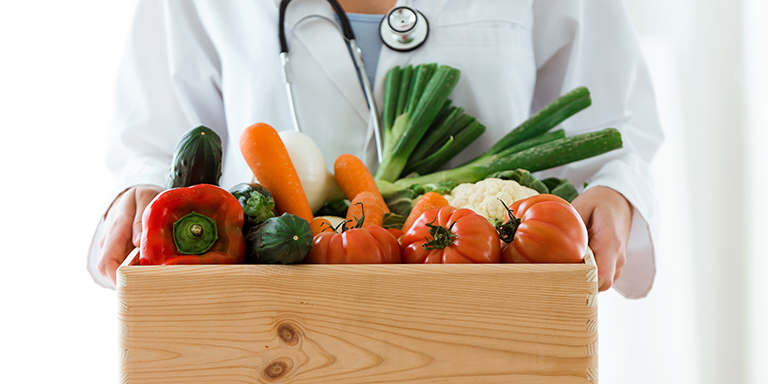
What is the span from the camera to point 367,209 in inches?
25.9

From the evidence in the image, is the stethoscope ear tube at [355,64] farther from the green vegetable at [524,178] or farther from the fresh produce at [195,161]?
the fresh produce at [195,161]

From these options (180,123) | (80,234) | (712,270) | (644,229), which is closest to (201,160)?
(180,123)

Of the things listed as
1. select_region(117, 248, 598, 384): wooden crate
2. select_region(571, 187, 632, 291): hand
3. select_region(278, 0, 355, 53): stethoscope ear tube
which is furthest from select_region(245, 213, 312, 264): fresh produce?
select_region(278, 0, 355, 53): stethoscope ear tube

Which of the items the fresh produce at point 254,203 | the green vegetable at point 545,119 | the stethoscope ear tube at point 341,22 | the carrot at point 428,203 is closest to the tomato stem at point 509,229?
the carrot at point 428,203

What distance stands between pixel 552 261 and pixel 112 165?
786 millimetres

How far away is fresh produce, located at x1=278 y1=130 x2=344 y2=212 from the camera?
0.72 meters

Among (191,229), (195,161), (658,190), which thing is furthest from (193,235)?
(658,190)

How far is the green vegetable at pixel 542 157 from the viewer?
766 mm

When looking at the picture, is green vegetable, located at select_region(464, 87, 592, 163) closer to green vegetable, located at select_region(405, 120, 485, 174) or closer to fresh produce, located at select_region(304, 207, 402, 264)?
green vegetable, located at select_region(405, 120, 485, 174)

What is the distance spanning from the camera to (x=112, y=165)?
0.93 m

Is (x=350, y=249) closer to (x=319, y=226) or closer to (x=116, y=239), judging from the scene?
(x=319, y=226)

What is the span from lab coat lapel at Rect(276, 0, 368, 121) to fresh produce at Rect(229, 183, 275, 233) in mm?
390

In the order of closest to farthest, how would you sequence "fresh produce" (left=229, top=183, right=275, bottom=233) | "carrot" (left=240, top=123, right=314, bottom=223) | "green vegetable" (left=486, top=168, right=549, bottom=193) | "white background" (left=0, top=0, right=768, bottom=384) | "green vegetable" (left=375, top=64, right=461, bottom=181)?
"fresh produce" (left=229, top=183, right=275, bottom=233), "carrot" (left=240, top=123, right=314, bottom=223), "green vegetable" (left=486, top=168, right=549, bottom=193), "green vegetable" (left=375, top=64, right=461, bottom=181), "white background" (left=0, top=0, right=768, bottom=384)

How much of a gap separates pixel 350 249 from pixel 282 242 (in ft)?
0.22
